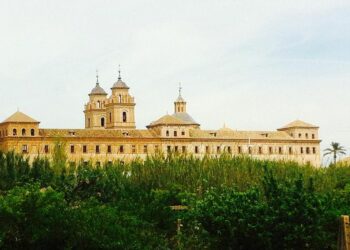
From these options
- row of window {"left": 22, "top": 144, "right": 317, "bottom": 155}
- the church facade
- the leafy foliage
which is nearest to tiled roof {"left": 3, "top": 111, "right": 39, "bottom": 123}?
the church facade

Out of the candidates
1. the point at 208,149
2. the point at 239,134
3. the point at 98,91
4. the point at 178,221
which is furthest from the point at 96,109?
the point at 178,221

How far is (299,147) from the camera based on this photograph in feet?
250

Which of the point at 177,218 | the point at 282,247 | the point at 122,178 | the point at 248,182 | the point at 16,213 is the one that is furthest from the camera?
the point at 122,178

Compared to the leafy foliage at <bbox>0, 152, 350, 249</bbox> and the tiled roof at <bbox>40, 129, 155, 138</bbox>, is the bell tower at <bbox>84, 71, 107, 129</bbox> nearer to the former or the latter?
the tiled roof at <bbox>40, 129, 155, 138</bbox>

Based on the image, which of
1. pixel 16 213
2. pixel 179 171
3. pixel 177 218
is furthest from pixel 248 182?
pixel 16 213

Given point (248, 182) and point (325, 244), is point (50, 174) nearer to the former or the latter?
point (248, 182)

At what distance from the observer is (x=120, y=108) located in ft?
249

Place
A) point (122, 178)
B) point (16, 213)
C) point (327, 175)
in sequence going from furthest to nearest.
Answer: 1. point (327, 175)
2. point (122, 178)
3. point (16, 213)

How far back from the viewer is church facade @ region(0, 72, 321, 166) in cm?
6681

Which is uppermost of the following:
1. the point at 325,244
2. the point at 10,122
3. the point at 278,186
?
the point at 10,122

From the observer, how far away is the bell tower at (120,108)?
75.7 m

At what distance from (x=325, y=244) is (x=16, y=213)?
554 cm

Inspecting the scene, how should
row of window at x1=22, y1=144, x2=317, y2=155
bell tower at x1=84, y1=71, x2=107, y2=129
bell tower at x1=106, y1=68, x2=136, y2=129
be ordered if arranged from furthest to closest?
bell tower at x1=84, y1=71, x2=107, y2=129
bell tower at x1=106, y1=68, x2=136, y2=129
row of window at x1=22, y1=144, x2=317, y2=155

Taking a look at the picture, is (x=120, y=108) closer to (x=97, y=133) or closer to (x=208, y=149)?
(x=97, y=133)
